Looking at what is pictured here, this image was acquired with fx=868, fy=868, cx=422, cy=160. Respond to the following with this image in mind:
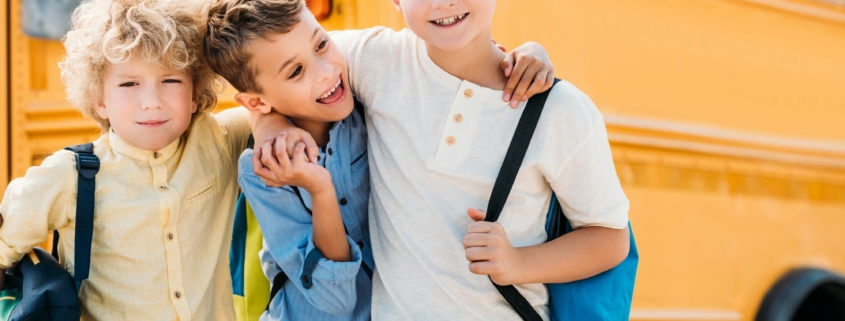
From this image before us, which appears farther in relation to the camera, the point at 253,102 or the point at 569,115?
the point at 253,102

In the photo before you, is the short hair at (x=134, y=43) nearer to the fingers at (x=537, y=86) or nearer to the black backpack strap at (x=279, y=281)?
the black backpack strap at (x=279, y=281)

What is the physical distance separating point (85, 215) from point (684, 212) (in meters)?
1.75

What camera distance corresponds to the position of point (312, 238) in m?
1.46

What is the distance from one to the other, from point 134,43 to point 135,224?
1.07 ft

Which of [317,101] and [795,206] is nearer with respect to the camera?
[317,101]

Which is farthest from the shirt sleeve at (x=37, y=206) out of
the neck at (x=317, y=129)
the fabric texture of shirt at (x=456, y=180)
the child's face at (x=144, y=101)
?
the fabric texture of shirt at (x=456, y=180)

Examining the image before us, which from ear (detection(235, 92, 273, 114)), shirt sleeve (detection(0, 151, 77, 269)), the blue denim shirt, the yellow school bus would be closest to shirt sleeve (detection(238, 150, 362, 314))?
the blue denim shirt

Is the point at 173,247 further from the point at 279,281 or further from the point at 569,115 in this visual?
the point at 569,115

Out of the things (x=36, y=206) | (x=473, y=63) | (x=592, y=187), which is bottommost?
(x=36, y=206)

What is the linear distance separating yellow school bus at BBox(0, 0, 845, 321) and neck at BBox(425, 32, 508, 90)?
71 cm

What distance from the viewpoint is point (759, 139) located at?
2771 mm

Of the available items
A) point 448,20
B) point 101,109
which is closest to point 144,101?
point 101,109

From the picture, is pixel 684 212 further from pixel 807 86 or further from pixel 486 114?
Result: pixel 486 114

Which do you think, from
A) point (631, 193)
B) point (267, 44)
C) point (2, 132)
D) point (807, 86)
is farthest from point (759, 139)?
point (2, 132)
